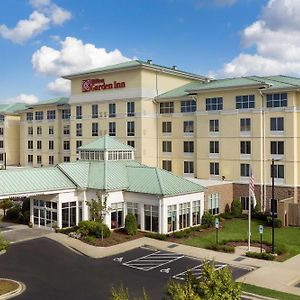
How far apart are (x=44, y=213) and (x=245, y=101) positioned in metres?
24.2

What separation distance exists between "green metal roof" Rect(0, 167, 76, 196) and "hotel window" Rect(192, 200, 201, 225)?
36.4ft

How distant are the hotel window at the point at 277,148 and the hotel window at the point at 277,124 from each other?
1.55 m

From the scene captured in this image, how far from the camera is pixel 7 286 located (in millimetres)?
23844

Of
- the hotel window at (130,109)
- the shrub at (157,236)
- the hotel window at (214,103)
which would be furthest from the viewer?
the hotel window at (130,109)

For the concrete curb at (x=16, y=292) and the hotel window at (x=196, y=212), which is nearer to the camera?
the concrete curb at (x=16, y=292)

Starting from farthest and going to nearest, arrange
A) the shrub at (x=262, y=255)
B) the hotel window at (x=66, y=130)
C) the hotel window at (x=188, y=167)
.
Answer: the hotel window at (x=66, y=130) < the hotel window at (x=188, y=167) < the shrub at (x=262, y=255)

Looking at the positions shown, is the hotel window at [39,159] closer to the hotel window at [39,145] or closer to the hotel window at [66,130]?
the hotel window at [39,145]

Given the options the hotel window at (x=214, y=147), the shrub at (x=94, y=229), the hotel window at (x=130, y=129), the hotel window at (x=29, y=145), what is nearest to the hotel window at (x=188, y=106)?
the hotel window at (x=214, y=147)

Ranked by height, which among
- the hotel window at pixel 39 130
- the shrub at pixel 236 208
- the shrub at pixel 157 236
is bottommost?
the shrub at pixel 157 236

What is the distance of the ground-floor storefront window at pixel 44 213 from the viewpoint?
127 feet

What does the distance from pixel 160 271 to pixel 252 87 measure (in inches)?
1023

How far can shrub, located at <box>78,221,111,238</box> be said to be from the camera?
114ft

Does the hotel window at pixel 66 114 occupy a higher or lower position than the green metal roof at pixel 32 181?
higher

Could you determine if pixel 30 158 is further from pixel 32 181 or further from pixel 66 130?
pixel 32 181
